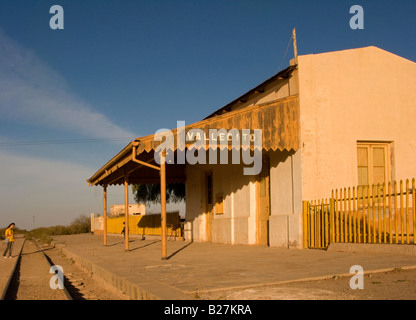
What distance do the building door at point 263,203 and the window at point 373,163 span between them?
2789 millimetres

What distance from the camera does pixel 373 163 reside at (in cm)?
1290

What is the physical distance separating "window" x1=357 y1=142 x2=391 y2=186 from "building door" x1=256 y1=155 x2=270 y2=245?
2789 mm

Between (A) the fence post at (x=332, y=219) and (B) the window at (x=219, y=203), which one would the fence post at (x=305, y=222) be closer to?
(A) the fence post at (x=332, y=219)

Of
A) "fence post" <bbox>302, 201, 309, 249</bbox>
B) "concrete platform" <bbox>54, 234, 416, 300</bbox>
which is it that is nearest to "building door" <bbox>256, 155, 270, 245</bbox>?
"fence post" <bbox>302, 201, 309, 249</bbox>

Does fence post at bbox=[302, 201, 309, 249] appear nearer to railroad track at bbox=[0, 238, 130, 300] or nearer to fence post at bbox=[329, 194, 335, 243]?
fence post at bbox=[329, 194, 335, 243]

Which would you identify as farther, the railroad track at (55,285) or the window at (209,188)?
the window at (209,188)

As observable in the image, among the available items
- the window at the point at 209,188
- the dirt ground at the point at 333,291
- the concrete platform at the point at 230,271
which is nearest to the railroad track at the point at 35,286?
the concrete platform at the point at 230,271

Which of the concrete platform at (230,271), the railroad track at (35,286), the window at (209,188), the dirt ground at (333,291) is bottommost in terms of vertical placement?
the railroad track at (35,286)

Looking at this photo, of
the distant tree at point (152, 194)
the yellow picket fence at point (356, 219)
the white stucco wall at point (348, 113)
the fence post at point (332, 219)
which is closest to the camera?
the yellow picket fence at point (356, 219)

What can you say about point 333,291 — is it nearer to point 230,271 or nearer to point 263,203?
point 230,271

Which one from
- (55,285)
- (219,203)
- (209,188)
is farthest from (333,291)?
(209,188)

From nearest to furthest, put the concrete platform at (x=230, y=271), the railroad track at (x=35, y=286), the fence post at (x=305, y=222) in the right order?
the concrete platform at (x=230, y=271), the railroad track at (x=35, y=286), the fence post at (x=305, y=222)

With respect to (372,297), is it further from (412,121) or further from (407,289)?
(412,121)

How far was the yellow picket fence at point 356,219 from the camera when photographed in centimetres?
973
